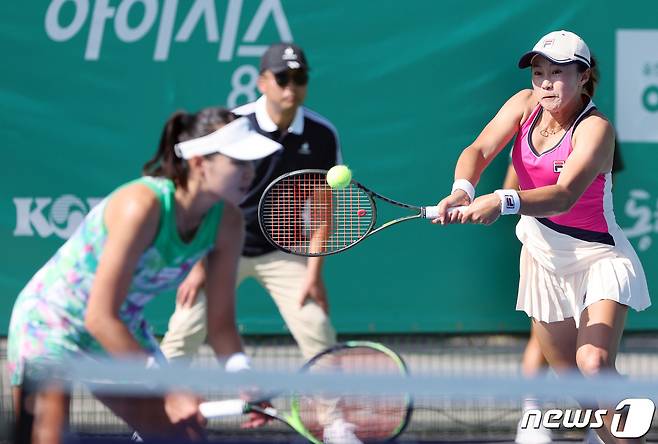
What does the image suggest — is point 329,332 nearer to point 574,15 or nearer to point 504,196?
point 504,196

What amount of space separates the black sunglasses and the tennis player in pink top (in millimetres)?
1143

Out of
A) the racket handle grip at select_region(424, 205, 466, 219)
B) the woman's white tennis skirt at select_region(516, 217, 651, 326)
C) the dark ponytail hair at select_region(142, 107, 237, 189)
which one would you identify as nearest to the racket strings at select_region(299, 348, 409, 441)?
the racket handle grip at select_region(424, 205, 466, 219)

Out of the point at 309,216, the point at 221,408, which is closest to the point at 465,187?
the point at 309,216

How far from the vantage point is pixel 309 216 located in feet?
15.9

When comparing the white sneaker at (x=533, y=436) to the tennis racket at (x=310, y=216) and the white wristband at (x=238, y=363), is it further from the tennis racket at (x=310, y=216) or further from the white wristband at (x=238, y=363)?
the white wristband at (x=238, y=363)

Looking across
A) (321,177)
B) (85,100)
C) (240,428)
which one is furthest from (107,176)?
(240,428)

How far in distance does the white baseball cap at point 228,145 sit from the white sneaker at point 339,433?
1029mm

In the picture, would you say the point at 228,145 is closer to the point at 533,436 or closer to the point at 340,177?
the point at 340,177

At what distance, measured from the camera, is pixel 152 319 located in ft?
20.0

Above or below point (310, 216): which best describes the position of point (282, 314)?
below

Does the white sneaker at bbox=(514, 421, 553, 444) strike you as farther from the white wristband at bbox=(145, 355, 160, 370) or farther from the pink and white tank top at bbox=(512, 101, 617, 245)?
the white wristband at bbox=(145, 355, 160, 370)

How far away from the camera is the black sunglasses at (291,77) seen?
5.27 meters

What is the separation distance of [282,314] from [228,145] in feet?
7.02

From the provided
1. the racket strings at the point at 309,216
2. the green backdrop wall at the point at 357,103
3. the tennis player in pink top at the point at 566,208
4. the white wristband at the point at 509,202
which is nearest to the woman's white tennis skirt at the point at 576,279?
the tennis player in pink top at the point at 566,208
